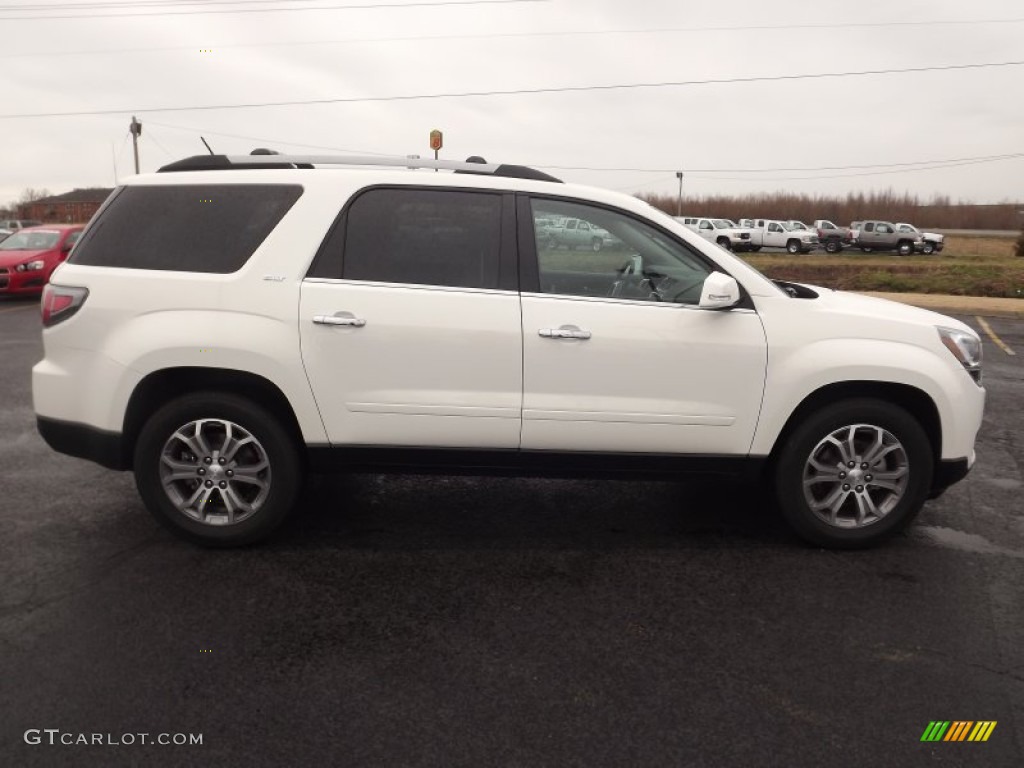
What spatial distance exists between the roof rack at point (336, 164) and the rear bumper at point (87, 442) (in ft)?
4.68

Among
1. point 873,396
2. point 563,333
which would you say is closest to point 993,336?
point 873,396

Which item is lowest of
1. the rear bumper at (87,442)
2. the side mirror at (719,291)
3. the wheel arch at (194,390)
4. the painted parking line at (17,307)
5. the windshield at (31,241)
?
the painted parking line at (17,307)

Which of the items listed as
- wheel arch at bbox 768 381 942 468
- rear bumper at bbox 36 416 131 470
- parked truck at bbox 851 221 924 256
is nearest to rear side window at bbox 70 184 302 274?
rear bumper at bbox 36 416 131 470

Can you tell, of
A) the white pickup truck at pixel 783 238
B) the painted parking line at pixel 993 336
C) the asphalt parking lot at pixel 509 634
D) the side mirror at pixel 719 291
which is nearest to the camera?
the asphalt parking lot at pixel 509 634

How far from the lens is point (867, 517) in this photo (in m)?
4.25

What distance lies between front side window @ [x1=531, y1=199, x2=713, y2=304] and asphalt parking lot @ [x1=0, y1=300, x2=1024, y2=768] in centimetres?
134

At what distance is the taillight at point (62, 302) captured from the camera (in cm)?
406

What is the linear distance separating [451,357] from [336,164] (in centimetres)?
133

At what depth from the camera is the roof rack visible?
14.2ft

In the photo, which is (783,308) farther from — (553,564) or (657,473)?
(553,564)

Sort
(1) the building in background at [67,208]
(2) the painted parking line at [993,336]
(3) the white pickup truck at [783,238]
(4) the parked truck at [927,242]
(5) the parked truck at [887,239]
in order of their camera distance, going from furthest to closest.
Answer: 1. (1) the building in background at [67,208]
2. (4) the parked truck at [927,242]
3. (5) the parked truck at [887,239]
4. (3) the white pickup truck at [783,238]
5. (2) the painted parking line at [993,336]

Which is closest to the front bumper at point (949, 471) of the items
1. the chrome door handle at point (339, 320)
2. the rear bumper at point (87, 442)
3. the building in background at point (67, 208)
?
the chrome door handle at point (339, 320)

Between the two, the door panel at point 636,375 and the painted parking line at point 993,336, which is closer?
the door panel at point 636,375

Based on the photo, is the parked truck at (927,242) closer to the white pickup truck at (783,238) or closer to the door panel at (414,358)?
the white pickup truck at (783,238)
